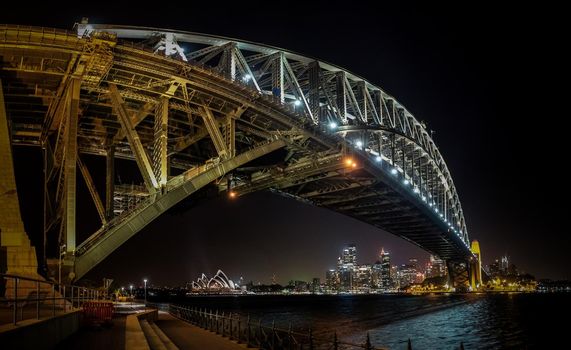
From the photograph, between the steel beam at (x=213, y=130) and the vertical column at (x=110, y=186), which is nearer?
the steel beam at (x=213, y=130)

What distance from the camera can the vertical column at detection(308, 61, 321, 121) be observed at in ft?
136

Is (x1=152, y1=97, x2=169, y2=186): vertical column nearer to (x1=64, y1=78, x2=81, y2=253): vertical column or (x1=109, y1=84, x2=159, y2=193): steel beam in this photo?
(x1=109, y1=84, x2=159, y2=193): steel beam

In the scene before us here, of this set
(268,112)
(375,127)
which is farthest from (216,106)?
(375,127)

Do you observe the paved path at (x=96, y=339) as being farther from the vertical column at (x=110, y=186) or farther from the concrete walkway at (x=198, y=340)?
the vertical column at (x=110, y=186)

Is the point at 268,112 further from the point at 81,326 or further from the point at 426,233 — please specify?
the point at 426,233

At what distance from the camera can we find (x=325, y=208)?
72.6m

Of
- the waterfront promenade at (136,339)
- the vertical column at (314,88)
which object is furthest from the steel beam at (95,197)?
the vertical column at (314,88)

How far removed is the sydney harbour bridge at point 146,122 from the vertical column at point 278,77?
0.32 feet

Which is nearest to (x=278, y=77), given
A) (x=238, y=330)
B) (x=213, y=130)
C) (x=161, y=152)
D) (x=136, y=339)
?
(x=213, y=130)

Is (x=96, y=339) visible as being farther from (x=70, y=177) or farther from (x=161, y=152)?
(x=161, y=152)

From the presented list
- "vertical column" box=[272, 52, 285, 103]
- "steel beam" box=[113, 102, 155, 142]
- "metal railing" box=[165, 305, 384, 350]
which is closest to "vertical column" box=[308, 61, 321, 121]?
"vertical column" box=[272, 52, 285, 103]

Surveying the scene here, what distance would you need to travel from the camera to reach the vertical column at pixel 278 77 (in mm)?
36938

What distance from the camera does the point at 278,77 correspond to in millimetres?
38156

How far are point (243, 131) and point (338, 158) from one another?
380 inches
